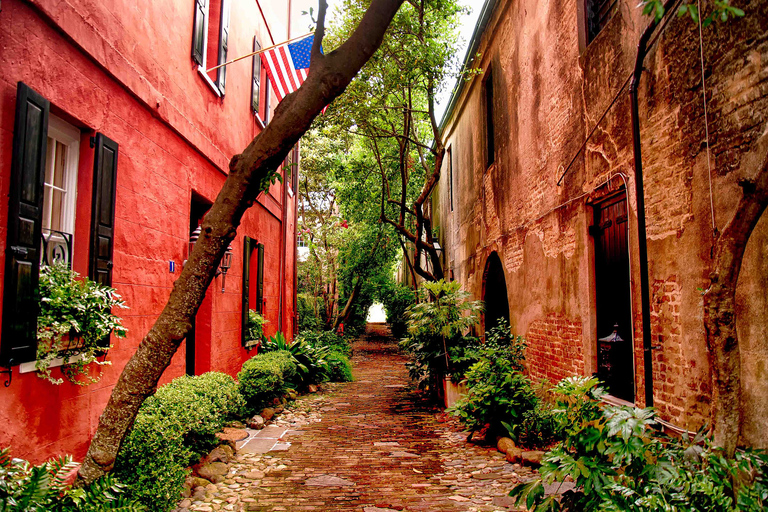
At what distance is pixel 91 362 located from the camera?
12.8 feet

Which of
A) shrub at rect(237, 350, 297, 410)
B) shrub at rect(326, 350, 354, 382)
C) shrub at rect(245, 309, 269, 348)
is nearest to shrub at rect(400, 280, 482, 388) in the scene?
shrub at rect(237, 350, 297, 410)

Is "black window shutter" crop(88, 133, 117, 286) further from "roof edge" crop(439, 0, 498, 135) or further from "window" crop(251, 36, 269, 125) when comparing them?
"roof edge" crop(439, 0, 498, 135)

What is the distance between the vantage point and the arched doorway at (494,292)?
33.2 ft

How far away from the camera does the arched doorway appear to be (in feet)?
33.2

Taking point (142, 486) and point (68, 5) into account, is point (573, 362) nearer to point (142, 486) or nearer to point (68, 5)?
point (142, 486)

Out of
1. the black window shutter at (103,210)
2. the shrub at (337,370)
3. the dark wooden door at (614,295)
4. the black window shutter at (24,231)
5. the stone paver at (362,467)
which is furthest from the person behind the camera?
the shrub at (337,370)

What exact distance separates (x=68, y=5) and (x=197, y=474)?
4.16 m

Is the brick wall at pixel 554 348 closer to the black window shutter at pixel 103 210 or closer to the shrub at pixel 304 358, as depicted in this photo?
the shrub at pixel 304 358

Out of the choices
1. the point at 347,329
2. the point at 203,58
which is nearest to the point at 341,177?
the point at 347,329

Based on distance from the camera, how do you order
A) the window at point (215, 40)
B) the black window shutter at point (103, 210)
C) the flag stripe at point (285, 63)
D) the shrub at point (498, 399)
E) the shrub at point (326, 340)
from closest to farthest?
the black window shutter at point (103, 210) → the shrub at point (498, 399) → the window at point (215, 40) → the flag stripe at point (285, 63) → the shrub at point (326, 340)

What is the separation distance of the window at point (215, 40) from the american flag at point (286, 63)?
749mm

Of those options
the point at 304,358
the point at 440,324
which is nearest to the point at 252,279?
the point at 304,358

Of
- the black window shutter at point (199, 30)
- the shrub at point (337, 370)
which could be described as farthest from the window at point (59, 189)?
the shrub at point (337, 370)

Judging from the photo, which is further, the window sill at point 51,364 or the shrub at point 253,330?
the shrub at point 253,330
